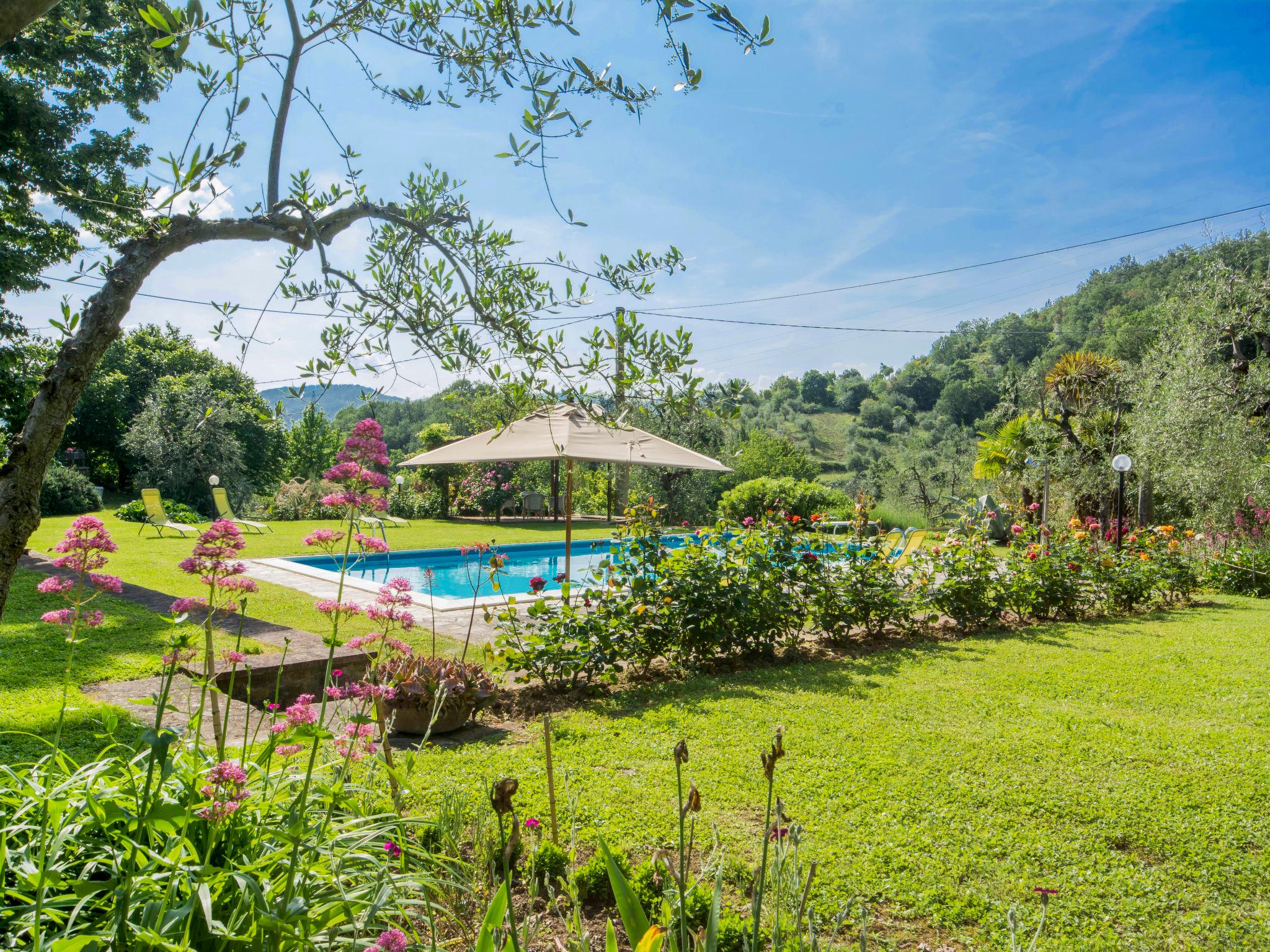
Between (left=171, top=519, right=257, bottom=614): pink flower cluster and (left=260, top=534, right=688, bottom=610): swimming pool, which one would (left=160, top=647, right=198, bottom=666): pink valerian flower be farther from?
(left=260, top=534, right=688, bottom=610): swimming pool

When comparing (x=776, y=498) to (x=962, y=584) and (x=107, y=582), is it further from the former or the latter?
(x=107, y=582)

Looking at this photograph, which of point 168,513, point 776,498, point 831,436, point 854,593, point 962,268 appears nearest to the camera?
point 854,593

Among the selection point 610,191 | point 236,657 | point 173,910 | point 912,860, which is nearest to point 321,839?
point 173,910

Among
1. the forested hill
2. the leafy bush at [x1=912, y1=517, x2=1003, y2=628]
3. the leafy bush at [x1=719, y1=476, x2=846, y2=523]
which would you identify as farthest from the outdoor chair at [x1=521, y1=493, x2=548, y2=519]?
the leafy bush at [x1=912, y1=517, x2=1003, y2=628]

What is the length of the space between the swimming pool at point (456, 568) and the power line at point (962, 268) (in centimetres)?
537

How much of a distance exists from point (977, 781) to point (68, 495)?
22126 millimetres

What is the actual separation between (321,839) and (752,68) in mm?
2567

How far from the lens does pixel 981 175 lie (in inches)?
679


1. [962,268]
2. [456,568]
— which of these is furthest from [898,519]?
[456,568]

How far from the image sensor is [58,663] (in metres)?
4.92

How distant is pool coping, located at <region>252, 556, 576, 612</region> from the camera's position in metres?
7.95

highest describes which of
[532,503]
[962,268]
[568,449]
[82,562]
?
[962,268]

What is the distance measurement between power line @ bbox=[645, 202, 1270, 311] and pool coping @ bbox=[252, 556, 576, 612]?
658 centimetres

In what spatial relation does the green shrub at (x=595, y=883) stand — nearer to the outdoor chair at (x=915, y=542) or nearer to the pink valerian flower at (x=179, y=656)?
the pink valerian flower at (x=179, y=656)
